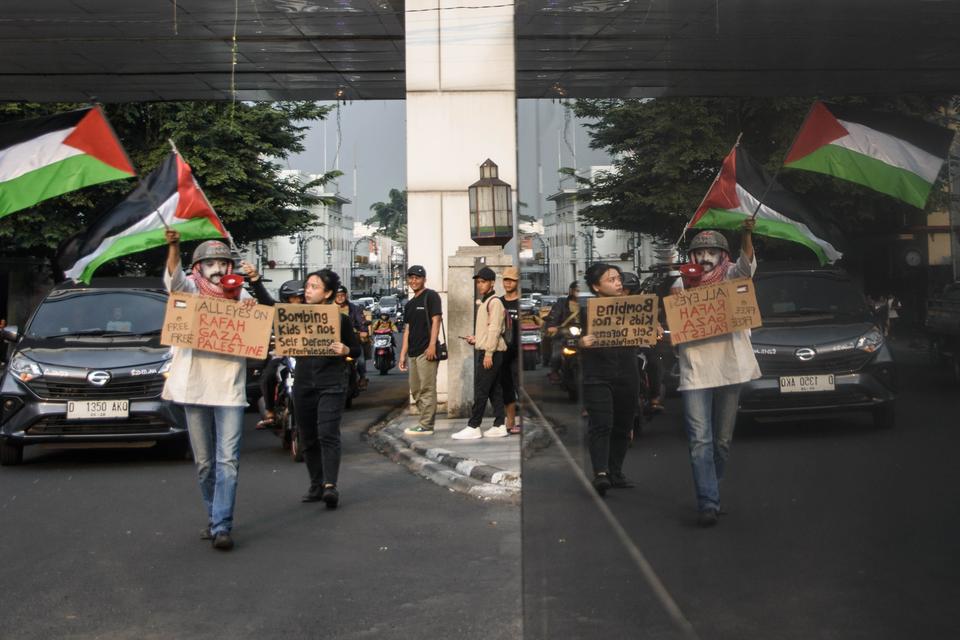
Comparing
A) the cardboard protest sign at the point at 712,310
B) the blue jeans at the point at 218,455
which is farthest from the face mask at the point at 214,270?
the cardboard protest sign at the point at 712,310

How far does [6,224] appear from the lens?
2375cm

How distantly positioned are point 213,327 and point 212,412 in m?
0.53

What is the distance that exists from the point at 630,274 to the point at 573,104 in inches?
8.9

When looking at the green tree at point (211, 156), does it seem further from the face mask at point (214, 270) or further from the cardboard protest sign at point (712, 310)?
the cardboard protest sign at point (712, 310)

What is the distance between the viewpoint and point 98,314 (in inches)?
417

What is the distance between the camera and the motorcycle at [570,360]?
3.92 ft

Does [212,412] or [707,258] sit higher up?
[707,258]

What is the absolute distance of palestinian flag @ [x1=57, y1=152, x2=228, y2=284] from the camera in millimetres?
7949

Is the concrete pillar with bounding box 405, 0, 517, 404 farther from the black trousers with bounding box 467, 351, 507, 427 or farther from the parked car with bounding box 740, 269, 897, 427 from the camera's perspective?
the parked car with bounding box 740, 269, 897, 427

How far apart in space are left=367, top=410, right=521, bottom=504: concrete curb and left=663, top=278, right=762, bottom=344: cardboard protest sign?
6.72 m

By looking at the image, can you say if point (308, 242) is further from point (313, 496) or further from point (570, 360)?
point (570, 360)

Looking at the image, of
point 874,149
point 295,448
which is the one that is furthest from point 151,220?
point 874,149

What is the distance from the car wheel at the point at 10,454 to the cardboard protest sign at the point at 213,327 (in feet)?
12.5

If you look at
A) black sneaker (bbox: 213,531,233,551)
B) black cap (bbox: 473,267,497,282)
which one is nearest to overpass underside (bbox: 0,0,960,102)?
black cap (bbox: 473,267,497,282)
